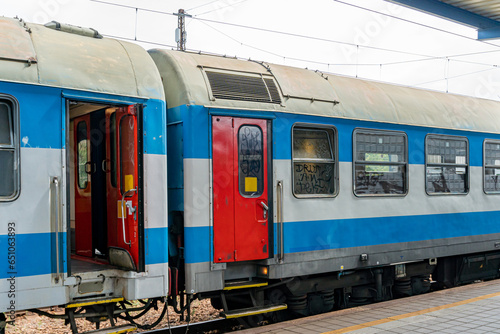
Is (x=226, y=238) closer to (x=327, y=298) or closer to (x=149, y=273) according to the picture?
(x=149, y=273)

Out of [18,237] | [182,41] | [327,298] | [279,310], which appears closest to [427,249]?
[327,298]

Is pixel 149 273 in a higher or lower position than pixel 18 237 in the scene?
lower

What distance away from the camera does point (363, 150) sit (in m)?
8.59

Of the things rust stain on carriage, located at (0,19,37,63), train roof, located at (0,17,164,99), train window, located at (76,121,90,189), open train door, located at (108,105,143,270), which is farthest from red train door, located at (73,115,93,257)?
rust stain on carriage, located at (0,19,37,63)

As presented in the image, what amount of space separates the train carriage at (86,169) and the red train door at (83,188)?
33 millimetres

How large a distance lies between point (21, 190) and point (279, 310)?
424 centimetres

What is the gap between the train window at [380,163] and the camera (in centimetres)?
852

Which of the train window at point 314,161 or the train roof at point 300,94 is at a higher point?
the train roof at point 300,94

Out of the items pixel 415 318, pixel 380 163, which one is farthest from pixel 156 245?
pixel 380 163

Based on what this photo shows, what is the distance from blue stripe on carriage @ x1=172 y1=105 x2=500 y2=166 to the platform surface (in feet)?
7.46

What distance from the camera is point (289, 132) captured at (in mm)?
7648

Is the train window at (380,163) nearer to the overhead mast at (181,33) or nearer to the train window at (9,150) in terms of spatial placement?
the train window at (9,150)

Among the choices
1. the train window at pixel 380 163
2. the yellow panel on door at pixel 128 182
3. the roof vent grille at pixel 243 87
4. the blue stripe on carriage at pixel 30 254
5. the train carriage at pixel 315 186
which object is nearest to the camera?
the blue stripe on carriage at pixel 30 254

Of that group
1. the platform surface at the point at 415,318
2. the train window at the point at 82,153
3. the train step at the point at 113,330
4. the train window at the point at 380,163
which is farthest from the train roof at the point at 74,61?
the train window at the point at 380,163
